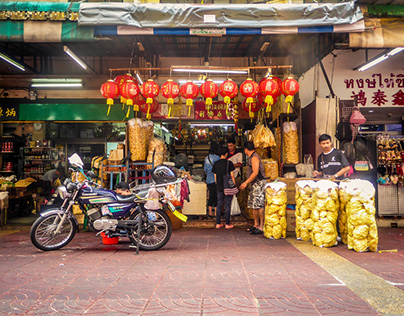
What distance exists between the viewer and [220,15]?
269 inches

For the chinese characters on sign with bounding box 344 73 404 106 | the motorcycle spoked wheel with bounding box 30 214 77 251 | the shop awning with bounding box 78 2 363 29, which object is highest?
the shop awning with bounding box 78 2 363 29

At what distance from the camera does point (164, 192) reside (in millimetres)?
6234

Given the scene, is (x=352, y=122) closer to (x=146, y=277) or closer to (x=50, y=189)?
(x=146, y=277)

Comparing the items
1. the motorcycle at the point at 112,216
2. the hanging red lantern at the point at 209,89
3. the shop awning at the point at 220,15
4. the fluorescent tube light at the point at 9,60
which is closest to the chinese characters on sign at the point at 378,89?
the shop awning at the point at 220,15

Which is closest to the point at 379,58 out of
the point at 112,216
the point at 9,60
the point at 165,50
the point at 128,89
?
the point at 165,50

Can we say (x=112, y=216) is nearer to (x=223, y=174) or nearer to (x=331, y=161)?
(x=223, y=174)

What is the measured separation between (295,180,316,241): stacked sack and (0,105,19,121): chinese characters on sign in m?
9.19

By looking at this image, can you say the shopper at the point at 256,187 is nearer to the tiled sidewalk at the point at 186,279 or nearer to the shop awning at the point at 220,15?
the tiled sidewalk at the point at 186,279

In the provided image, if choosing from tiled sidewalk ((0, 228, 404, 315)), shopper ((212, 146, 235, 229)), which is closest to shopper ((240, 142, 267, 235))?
shopper ((212, 146, 235, 229))

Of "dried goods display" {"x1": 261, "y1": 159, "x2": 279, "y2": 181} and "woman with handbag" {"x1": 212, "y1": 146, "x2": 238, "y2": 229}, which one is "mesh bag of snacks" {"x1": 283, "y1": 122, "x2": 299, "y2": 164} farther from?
"woman with handbag" {"x1": 212, "y1": 146, "x2": 238, "y2": 229}

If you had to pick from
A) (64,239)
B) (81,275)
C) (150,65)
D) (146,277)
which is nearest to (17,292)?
(81,275)

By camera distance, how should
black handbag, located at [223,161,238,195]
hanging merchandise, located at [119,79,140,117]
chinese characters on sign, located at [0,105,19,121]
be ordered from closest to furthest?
hanging merchandise, located at [119,79,140,117] < black handbag, located at [223,161,238,195] < chinese characters on sign, located at [0,105,19,121]

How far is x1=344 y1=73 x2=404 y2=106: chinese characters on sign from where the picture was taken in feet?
32.1

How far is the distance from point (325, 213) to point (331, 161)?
129cm
